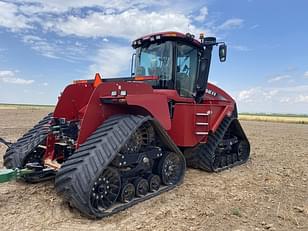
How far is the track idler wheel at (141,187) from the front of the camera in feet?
16.4

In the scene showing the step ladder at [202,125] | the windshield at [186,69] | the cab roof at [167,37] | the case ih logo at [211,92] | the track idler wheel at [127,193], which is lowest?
the track idler wheel at [127,193]

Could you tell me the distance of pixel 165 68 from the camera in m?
6.70

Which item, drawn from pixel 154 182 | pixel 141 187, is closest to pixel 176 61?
pixel 154 182

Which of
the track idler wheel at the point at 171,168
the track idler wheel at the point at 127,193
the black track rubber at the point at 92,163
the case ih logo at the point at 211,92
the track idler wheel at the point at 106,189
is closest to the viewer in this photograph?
the black track rubber at the point at 92,163

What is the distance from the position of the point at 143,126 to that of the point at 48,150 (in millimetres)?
1808

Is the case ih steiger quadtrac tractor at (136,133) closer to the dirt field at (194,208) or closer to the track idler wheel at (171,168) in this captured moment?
the track idler wheel at (171,168)

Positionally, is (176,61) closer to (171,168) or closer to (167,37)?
(167,37)

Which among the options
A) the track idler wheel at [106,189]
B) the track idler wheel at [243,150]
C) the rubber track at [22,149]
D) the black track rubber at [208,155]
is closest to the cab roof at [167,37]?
the black track rubber at [208,155]

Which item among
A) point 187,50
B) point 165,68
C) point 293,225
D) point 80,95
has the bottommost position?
point 293,225

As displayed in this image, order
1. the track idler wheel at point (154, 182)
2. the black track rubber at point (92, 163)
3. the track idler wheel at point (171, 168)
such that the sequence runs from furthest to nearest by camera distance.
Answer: the track idler wheel at point (171, 168) < the track idler wheel at point (154, 182) < the black track rubber at point (92, 163)

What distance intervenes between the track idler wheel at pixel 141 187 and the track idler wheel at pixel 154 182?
4.4 inches

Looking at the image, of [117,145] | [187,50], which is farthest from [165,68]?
[117,145]

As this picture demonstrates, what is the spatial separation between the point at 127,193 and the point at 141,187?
0.35 m

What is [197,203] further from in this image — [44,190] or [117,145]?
[44,190]
